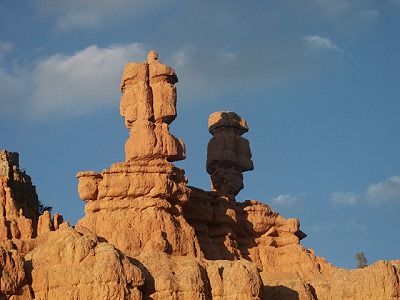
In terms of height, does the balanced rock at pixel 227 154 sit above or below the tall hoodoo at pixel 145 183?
above

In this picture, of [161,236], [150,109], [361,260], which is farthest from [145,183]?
[361,260]

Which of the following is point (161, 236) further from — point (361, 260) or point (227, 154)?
point (361, 260)

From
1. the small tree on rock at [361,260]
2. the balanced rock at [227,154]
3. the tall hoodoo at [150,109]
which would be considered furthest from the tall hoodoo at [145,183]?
the small tree on rock at [361,260]

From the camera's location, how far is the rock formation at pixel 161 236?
4469 centimetres

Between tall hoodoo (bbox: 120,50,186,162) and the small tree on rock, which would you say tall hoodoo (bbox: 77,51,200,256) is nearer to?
tall hoodoo (bbox: 120,50,186,162)

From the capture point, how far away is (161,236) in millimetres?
57562

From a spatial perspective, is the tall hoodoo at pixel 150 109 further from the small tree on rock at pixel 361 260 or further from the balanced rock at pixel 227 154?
the small tree on rock at pixel 361 260

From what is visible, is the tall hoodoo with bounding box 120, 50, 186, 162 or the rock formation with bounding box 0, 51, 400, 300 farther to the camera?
the tall hoodoo with bounding box 120, 50, 186, 162

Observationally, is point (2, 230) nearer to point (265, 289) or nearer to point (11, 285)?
point (265, 289)

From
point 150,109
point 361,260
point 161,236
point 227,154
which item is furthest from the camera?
point 361,260

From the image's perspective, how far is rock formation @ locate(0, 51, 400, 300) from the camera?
4469 centimetres

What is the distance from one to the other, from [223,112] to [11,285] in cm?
3024

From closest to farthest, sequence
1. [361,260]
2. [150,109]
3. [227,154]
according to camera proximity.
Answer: [150,109] → [227,154] → [361,260]

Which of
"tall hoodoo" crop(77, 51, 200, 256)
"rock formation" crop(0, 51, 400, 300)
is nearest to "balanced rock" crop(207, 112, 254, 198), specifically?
"rock formation" crop(0, 51, 400, 300)
